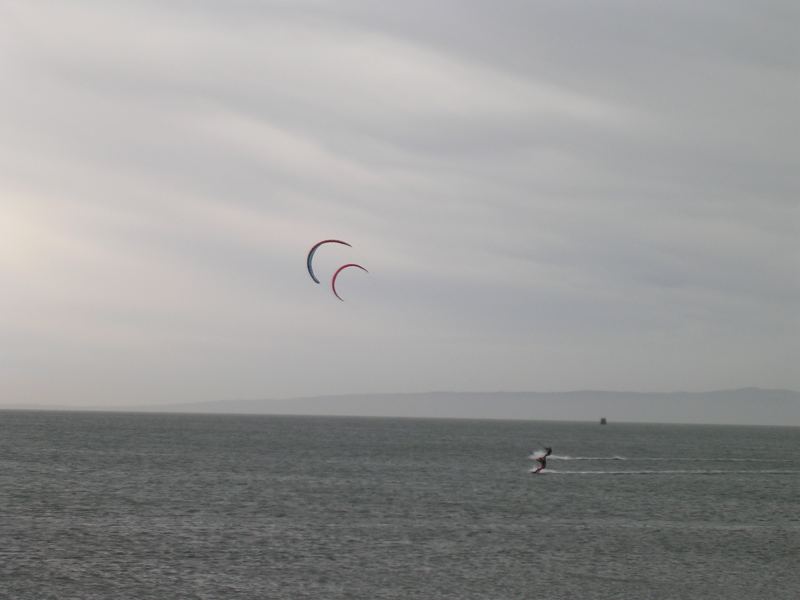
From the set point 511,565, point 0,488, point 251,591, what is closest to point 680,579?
point 511,565

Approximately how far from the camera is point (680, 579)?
37.8 metres

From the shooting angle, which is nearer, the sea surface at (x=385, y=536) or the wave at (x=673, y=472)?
the sea surface at (x=385, y=536)

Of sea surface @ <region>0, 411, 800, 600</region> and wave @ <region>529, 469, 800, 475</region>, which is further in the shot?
wave @ <region>529, 469, 800, 475</region>

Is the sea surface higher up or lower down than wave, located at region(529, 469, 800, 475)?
lower down

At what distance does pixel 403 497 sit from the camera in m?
66.3

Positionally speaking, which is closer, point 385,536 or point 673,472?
point 385,536

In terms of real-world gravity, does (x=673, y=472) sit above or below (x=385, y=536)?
above

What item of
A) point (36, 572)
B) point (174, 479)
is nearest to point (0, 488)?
point (174, 479)

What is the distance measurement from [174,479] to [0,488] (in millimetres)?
14751

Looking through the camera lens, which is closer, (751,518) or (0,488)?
(751,518)

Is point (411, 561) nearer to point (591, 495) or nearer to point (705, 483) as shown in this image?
point (591, 495)

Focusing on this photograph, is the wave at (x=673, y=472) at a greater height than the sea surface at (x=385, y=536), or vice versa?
the wave at (x=673, y=472)

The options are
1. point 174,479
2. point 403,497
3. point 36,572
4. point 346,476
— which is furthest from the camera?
point 346,476

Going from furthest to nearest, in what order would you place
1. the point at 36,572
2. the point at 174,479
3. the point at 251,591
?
1. the point at 174,479
2. the point at 36,572
3. the point at 251,591
